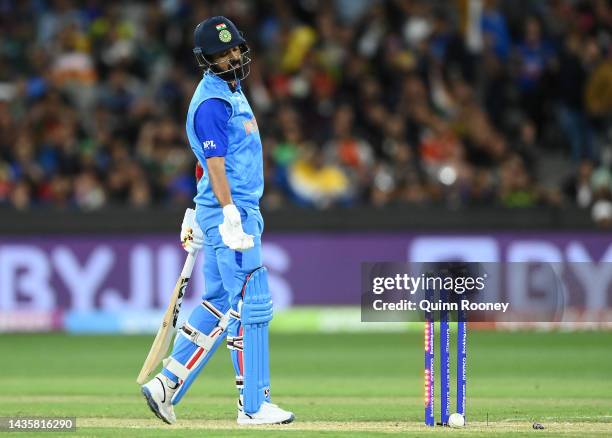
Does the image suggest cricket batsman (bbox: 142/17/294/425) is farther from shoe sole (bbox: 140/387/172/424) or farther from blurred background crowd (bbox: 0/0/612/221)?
blurred background crowd (bbox: 0/0/612/221)

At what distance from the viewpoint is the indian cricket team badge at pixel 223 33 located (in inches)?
300

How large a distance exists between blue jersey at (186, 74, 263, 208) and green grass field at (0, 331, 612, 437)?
1316mm

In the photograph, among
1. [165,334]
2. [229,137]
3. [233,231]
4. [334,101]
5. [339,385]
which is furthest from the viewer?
[334,101]

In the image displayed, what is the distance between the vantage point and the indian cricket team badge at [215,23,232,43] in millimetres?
7618

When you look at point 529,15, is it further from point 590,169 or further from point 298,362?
point 298,362

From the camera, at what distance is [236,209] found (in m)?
7.34

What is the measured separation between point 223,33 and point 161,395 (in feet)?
6.82

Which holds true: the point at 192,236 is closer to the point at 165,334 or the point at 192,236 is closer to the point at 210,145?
the point at 165,334

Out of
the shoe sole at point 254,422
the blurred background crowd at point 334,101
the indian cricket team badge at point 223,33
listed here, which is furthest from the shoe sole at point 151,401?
the blurred background crowd at point 334,101

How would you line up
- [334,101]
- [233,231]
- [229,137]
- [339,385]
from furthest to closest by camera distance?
[334,101]
[339,385]
[229,137]
[233,231]

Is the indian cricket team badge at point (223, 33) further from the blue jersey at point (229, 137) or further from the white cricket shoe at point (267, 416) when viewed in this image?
the white cricket shoe at point (267, 416)

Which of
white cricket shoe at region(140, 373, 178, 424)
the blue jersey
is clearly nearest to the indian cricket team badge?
the blue jersey

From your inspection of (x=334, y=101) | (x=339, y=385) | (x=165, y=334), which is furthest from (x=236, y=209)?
(x=334, y=101)

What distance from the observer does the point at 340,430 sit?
742cm
